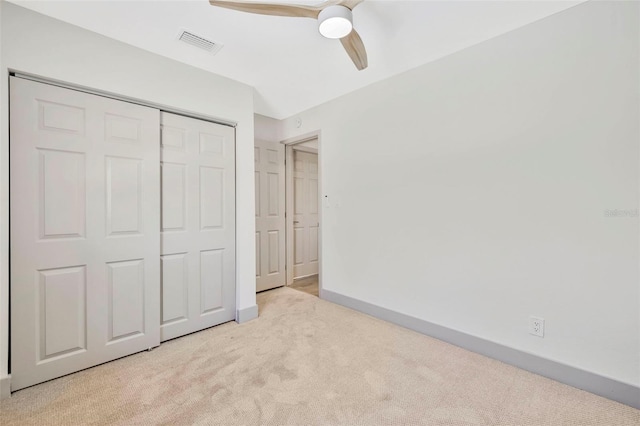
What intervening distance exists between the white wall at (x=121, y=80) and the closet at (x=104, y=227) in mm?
69

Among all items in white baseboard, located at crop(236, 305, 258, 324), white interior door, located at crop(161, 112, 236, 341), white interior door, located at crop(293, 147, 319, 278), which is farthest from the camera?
white interior door, located at crop(293, 147, 319, 278)

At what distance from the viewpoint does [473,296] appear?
2.26 meters

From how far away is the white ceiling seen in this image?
181 cm

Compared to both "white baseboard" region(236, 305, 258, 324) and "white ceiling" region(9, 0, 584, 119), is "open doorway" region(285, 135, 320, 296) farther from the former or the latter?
"white ceiling" region(9, 0, 584, 119)

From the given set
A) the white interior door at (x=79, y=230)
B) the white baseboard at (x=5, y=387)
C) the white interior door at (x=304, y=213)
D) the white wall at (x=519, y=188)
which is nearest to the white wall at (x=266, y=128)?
the white interior door at (x=304, y=213)

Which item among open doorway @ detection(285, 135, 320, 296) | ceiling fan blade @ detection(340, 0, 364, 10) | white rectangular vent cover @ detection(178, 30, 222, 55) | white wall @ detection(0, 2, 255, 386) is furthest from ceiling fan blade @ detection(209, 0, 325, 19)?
open doorway @ detection(285, 135, 320, 296)

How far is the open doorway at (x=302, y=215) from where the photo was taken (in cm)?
412

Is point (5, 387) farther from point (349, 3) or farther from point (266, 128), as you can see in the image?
point (266, 128)

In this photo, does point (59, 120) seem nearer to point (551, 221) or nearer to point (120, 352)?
point (120, 352)

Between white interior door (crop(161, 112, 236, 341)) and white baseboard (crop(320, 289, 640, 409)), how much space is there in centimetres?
168

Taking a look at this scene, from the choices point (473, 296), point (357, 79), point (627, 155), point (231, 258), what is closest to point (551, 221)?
point (627, 155)

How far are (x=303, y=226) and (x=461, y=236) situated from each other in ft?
8.56

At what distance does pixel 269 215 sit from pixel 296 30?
2.40 m

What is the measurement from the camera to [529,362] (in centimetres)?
197
